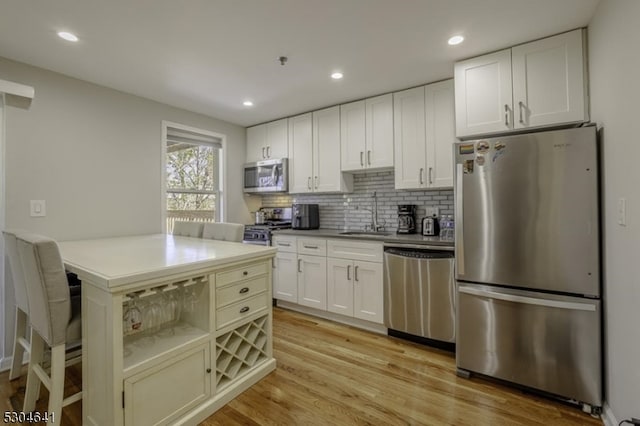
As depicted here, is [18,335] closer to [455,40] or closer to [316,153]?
[316,153]

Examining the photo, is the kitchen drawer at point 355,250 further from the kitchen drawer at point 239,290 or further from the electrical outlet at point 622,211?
the electrical outlet at point 622,211

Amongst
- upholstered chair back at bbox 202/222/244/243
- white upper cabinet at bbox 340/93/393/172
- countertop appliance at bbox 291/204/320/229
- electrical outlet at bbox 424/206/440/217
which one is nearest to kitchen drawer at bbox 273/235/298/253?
countertop appliance at bbox 291/204/320/229

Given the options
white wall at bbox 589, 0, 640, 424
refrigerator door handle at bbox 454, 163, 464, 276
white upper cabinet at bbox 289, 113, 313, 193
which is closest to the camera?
white wall at bbox 589, 0, 640, 424

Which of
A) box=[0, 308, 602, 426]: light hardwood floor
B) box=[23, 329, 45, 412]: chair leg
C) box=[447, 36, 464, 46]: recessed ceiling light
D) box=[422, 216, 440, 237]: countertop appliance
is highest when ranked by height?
box=[447, 36, 464, 46]: recessed ceiling light

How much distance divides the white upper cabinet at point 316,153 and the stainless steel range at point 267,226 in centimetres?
50

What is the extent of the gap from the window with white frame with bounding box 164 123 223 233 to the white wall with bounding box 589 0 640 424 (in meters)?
3.71

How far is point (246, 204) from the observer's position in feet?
14.2

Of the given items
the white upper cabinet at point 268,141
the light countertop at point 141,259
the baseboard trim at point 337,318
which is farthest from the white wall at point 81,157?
the baseboard trim at point 337,318

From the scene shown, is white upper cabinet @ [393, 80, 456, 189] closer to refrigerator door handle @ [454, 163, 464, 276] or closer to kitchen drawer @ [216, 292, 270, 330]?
refrigerator door handle @ [454, 163, 464, 276]

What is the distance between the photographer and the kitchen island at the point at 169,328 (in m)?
1.37

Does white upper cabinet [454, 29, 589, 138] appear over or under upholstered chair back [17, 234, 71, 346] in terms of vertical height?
over

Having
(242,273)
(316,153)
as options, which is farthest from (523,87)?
(242,273)

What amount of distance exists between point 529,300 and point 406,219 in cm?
137

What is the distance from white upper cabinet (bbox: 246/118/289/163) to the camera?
12.8 feet
